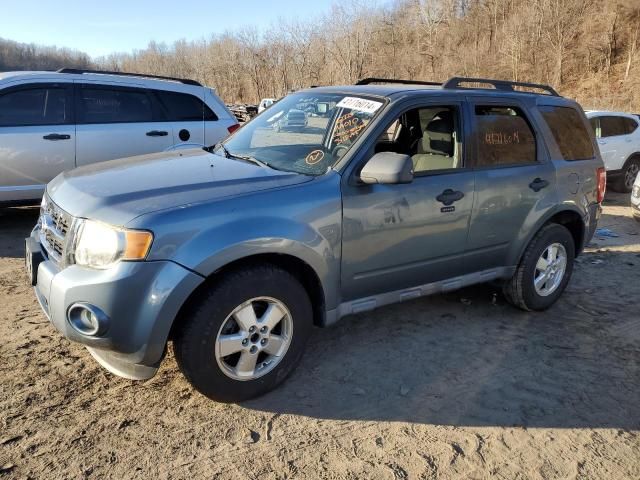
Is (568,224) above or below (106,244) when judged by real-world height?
below

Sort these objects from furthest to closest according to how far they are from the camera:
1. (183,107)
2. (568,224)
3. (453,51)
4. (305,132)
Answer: (453,51) < (183,107) < (568,224) < (305,132)

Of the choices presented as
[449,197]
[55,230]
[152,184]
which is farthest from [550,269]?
[55,230]

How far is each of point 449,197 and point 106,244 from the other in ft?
7.45

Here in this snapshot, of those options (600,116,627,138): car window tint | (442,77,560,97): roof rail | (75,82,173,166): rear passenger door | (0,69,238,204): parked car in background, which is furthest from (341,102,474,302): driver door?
(600,116,627,138): car window tint

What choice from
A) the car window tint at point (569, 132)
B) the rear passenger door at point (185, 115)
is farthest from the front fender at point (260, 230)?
the rear passenger door at point (185, 115)

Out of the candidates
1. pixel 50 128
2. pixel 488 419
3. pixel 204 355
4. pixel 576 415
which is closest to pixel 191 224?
pixel 204 355

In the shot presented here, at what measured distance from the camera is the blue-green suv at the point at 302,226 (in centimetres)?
263

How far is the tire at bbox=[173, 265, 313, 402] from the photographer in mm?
2771

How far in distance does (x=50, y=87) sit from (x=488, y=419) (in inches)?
235

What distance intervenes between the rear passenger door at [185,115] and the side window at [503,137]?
13.7ft

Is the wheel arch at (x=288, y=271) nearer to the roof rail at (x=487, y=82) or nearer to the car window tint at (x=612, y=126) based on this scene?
the roof rail at (x=487, y=82)

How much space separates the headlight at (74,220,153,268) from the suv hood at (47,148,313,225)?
57 millimetres

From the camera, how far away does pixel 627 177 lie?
10875mm

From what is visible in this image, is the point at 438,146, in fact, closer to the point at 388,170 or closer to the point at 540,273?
the point at 388,170
